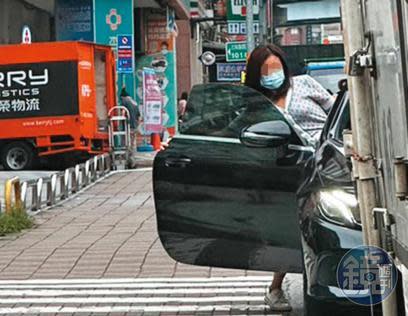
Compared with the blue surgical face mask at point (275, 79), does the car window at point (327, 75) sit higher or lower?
higher

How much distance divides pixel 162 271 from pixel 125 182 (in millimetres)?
9022

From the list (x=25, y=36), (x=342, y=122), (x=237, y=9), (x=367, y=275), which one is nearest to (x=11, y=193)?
(x=342, y=122)

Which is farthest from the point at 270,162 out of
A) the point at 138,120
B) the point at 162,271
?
the point at 138,120

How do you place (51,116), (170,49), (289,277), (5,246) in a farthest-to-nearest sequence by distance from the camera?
1. (170,49)
2. (51,116)
3. (5,246)
4. (289,277)

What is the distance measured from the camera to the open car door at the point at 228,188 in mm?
5754

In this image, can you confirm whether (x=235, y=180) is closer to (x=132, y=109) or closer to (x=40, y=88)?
Result: (x=40, y=88)

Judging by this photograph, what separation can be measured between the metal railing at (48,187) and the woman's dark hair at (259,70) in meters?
5.44

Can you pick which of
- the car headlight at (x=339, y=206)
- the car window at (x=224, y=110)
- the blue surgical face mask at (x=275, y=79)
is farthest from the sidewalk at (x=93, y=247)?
the car headlight at (x=339, y=206)

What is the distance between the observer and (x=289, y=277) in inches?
296

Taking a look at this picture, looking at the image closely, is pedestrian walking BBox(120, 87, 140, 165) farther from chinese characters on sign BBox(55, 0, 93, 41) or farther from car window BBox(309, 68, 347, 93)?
car window BBox(309, 68, 347, 93)

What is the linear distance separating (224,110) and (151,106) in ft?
63.0

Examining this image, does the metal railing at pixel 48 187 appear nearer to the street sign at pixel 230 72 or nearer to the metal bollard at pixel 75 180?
the metal bollard at pixel 75 180

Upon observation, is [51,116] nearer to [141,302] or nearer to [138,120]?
[138,120]

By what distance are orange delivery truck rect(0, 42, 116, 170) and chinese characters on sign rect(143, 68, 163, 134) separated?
4.74 metres
